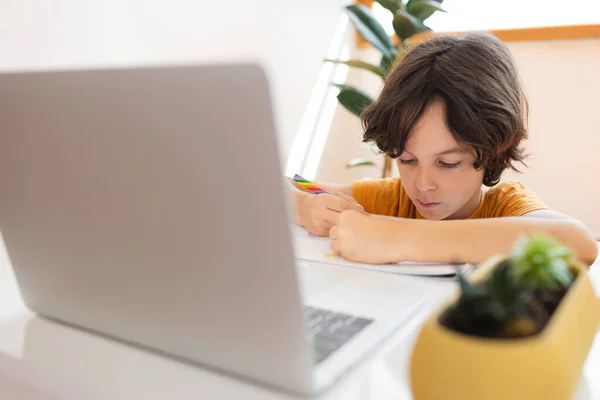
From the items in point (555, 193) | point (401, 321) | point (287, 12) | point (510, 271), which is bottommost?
point (555, 193)

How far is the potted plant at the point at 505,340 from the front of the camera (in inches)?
11.4

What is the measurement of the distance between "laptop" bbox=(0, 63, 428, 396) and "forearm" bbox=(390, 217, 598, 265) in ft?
0.62

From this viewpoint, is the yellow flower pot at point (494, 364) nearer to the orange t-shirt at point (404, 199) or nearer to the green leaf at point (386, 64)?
the orange t-shirt at point (404, 199)

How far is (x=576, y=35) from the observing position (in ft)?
5.60

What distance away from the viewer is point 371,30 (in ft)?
5.58

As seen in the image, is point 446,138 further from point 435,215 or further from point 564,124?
point 564,124

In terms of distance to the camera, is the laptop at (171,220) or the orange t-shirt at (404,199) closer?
the laptop at (171,220)

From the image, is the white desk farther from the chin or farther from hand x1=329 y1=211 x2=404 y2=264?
the chin

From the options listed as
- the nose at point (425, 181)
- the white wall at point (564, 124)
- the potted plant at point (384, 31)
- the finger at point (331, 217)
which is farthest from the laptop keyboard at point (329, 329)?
the white wall at point (564, 124)

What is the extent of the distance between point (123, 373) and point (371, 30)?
1472 mm

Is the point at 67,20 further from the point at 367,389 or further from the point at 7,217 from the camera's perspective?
the point at 367,389

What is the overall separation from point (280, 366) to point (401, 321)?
158mm

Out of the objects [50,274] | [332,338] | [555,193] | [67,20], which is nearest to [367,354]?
A: [332,338]

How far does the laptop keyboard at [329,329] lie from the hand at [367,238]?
20 cm
